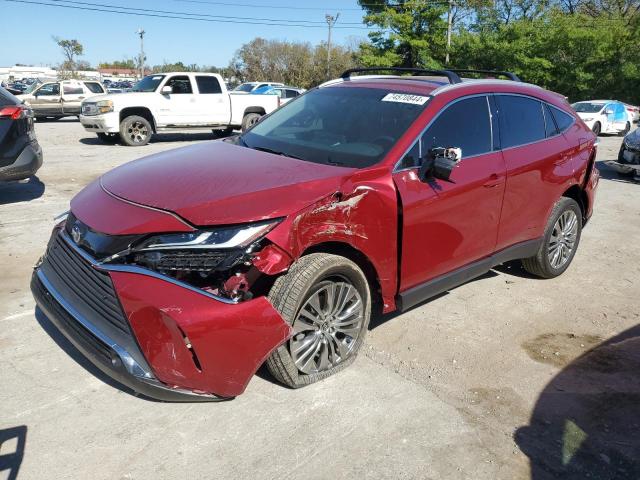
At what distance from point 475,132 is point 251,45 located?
197 feet

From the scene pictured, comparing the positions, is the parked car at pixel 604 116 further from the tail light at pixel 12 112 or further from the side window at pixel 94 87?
the tail light at pixel 12 112

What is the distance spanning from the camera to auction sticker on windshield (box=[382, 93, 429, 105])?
3865mm

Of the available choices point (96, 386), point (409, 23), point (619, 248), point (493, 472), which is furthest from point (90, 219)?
point (409, 23)

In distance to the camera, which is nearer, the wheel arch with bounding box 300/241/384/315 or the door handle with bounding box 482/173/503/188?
the wheel arch with bounding box 300/241/384/315

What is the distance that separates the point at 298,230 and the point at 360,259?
0.65 metres

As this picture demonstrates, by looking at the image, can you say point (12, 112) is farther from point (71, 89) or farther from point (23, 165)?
point (71, 89)

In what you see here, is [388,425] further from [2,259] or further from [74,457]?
[2,259]

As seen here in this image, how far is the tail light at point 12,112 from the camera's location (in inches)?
257

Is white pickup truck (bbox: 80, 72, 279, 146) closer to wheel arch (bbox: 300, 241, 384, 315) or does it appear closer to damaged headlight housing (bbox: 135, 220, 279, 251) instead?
wheel arch (bbox: 300, 241, 384, 315)

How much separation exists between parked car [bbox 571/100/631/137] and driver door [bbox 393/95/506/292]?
1905cm

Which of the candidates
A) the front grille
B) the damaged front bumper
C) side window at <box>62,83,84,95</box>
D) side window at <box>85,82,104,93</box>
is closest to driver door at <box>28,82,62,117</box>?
side window at <box>62,83,84,95</box>

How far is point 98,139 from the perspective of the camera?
15195 mm

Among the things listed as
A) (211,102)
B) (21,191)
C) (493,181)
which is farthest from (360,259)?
(211,102)

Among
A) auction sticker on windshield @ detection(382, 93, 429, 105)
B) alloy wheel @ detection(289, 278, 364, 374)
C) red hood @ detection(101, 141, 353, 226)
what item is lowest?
alloy wheel @ detection(289, 278, 364, 374)
